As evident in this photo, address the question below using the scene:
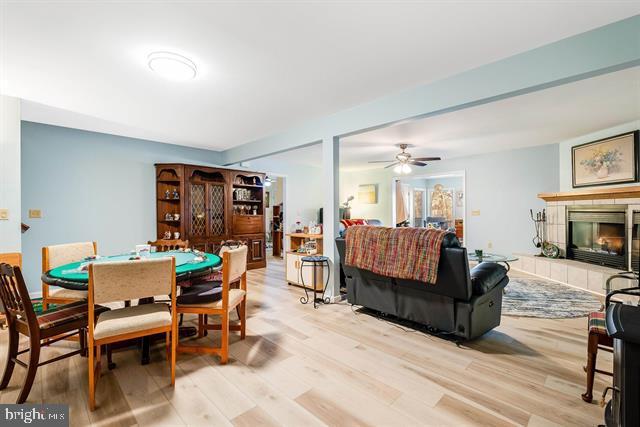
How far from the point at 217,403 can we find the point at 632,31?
11.7ft

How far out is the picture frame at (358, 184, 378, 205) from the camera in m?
8.30

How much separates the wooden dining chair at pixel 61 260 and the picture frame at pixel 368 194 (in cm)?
654

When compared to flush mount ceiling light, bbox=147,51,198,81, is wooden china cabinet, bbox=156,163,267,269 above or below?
below

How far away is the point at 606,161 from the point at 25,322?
23.4 ft

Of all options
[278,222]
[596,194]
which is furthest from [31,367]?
[596,194]

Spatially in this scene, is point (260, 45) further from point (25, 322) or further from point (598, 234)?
→ point (598, 234)

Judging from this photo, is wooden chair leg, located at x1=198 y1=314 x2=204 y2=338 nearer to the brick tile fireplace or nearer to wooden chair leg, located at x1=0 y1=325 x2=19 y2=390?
wooden chair leg, located at x1=0 y1=325 x2=19 y2=390

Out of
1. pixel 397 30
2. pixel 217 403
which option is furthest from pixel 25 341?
pixel 397 30

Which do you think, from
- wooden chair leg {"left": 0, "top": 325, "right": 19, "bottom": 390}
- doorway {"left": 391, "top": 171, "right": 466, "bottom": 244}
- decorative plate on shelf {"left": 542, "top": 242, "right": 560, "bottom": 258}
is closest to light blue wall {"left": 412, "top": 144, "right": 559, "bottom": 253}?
decorative plate on shelf {"left": 542, "top": 242, "right": 560, "bottom": 258}

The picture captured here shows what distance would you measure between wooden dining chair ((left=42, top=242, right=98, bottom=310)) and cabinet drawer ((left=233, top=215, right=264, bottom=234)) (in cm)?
280

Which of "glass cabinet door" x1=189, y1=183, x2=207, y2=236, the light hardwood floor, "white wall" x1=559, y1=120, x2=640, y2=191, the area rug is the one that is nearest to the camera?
the light hardwood floor

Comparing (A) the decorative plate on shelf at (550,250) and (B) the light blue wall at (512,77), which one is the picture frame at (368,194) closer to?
(A) the decorative plate on shelf at (550,250)

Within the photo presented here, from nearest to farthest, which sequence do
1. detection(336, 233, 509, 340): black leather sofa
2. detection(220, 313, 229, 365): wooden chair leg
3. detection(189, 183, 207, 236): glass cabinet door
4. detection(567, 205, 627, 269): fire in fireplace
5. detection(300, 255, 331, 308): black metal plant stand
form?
1. detection(220, 313, 229, 365): wooden chair leg
2. detection(336, 233, 509, 340): black leather sofa
3. detection(300, 255, 331, 308): black metal plant stand
4. detection(567, 205, 627, 269): fire in fireplace
5. detection(189, 183, 207, 236): glass cabinet door

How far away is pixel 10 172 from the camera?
3.15 m
